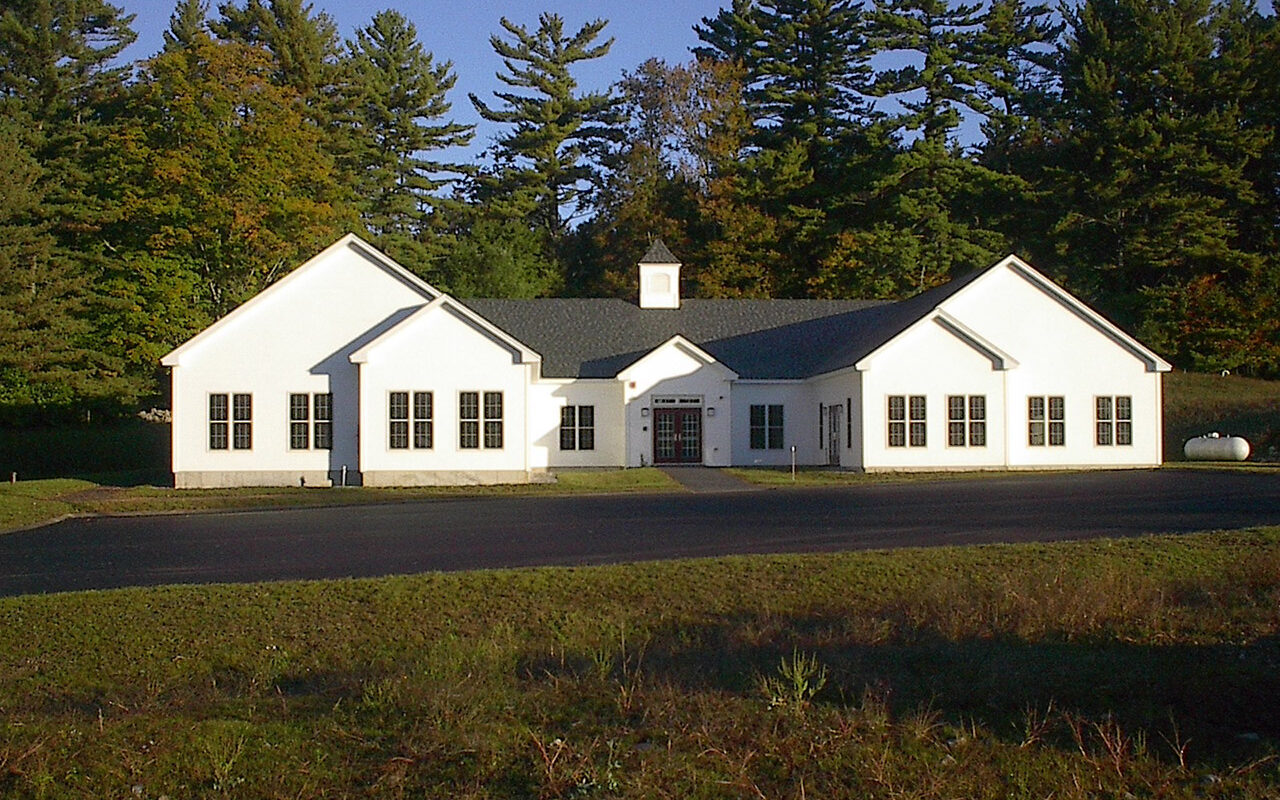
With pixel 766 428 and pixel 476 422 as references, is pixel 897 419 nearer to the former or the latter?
pixel 766 428

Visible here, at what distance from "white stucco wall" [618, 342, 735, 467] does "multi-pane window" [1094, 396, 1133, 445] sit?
10853mm

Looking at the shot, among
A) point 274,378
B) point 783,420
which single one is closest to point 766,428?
point 783,420

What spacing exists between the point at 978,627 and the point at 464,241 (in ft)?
169

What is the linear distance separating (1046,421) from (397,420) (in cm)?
1856

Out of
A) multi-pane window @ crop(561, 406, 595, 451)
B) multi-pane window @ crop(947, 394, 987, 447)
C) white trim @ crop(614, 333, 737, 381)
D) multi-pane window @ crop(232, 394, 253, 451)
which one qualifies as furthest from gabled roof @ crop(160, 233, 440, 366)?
multi-pane window @ crop(947, 394, 987, 447)

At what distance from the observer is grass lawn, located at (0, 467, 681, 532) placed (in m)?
26.9

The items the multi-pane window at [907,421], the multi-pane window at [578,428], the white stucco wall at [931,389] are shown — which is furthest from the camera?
the multi-pane window at [578,428]

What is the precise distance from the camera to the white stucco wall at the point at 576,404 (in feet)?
Result: 125

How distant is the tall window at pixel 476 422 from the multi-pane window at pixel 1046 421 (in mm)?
15320

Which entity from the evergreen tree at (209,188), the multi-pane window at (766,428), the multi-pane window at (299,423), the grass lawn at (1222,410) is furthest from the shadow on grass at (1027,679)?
the evergreen tree at (209,188)

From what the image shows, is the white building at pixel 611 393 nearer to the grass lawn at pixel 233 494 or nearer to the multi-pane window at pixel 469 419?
the multi-pane window at pixel 469 419

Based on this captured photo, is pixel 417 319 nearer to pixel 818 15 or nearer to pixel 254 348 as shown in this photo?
pixel 254 348

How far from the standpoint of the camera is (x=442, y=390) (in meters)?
33.1

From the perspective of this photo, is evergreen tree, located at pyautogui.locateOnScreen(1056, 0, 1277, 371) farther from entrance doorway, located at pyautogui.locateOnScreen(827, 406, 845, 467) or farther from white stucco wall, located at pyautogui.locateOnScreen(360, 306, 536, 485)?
white stucco wall, located at pyautogui.locateOnScreen(360, 306, 536, 485)
